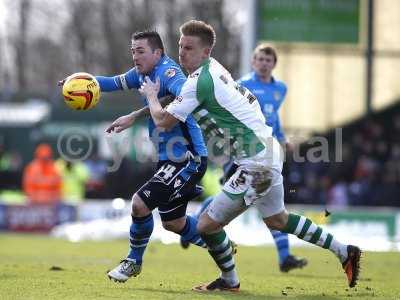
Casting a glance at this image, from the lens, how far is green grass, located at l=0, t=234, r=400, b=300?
8.67m

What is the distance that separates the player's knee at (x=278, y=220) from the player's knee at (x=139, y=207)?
1.07m

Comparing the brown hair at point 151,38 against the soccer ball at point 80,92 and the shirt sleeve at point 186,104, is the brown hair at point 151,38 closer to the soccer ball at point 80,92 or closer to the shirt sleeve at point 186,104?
the soccer ball at point 80,92

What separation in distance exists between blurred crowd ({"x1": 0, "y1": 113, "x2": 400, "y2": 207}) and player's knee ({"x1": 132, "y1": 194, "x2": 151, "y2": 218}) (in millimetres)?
12518

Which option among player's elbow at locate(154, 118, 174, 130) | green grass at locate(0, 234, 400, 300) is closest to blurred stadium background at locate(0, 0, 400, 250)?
green grass at locate(0, 234, 400, 300)

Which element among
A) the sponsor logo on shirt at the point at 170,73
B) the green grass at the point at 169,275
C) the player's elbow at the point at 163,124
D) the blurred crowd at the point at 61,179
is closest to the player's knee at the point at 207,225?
the green grass at the point at 169,275

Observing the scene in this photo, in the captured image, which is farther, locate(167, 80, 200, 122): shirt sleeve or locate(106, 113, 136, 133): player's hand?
locate(106, 113, 136, 133): player's hand

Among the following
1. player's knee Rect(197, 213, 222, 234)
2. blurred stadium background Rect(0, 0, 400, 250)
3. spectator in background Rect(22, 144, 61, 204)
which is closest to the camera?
player's knee Rect(197, 213, 222, 234)

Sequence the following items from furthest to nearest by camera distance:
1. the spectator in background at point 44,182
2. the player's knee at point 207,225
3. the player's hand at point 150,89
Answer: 1. the spectator in background at point 44,182
2. the player's hand at point 150,89
3. the player's knee at point 207,225

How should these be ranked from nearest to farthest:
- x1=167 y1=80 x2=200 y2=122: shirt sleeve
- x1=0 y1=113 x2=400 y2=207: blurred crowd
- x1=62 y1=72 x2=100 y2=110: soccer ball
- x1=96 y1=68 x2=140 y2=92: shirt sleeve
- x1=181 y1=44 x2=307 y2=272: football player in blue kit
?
x1=167 y1=80 x2=200 y2=122: shirt sleeve, x1=62 y1=72 x2=100 y2=110: soccer ball, x1=96 y1=68 x2=140 y2=92: shirt sleeve, x1=181 y1=44 x2=307 y2=272: football player in blue kit, x1=0 y1=113 x2=400 y2=207: blurred crowd

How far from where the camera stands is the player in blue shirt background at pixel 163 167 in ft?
30.0

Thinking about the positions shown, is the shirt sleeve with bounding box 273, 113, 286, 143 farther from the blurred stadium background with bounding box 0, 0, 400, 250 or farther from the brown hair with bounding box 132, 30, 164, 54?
the brown hair with bounding box 132, 30, 164, 54

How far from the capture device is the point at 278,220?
9.02m

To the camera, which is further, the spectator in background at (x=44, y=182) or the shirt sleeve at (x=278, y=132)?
the spectator in background at (x=44, y=182)

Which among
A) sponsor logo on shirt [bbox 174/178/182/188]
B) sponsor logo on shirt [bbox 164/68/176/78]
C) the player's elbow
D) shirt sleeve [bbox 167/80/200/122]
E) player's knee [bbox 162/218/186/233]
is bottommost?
player's knee [bbox 162/218/186/233]
